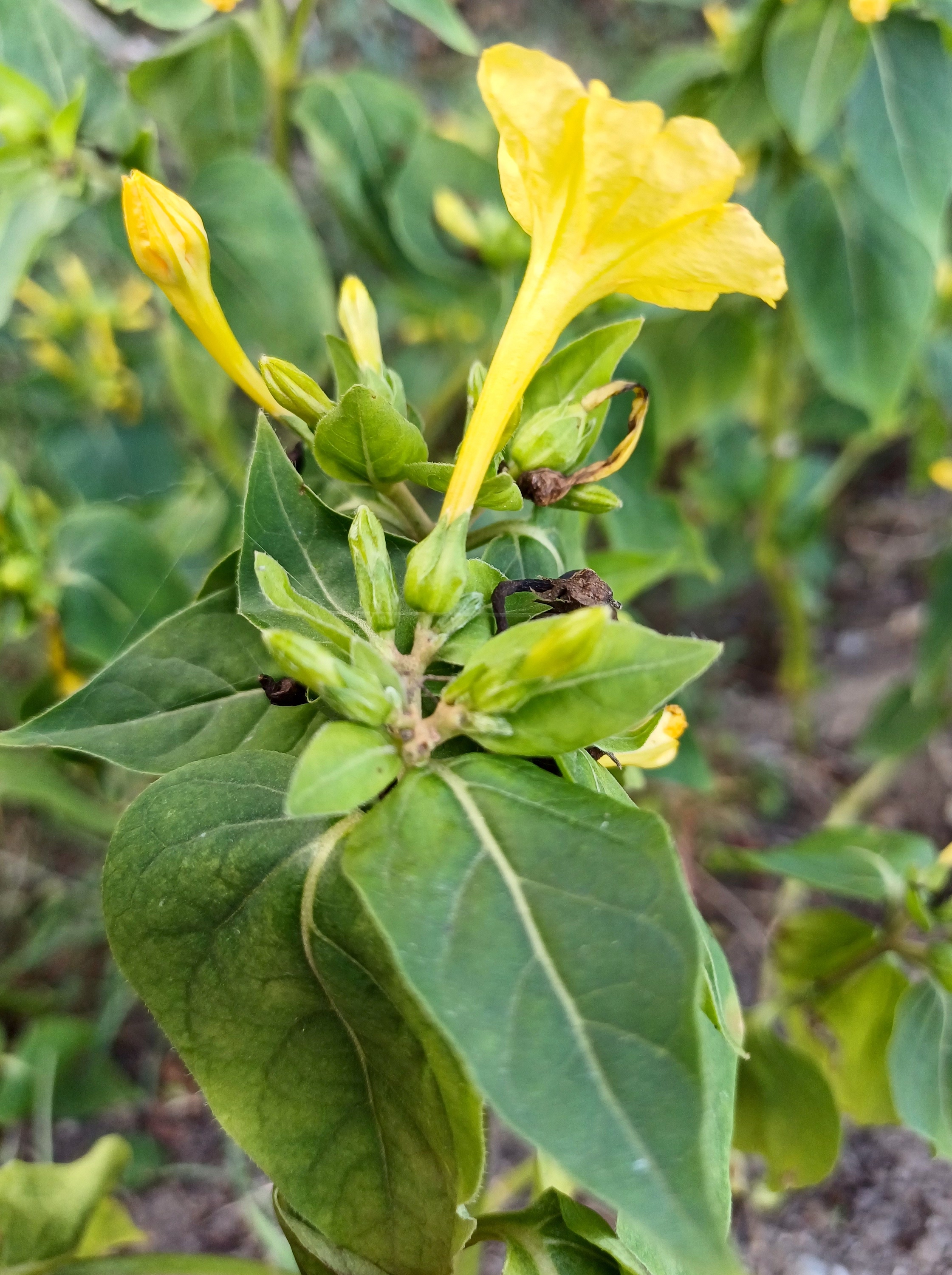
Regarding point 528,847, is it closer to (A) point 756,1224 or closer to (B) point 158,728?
(B) point 158,728

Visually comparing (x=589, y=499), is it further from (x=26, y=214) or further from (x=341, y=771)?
(x=26, y=214)

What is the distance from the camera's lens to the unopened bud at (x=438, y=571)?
467 millimetres

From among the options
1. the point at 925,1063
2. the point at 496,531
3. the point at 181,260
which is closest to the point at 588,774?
the point at 496,531

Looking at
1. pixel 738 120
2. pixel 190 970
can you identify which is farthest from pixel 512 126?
pixel 738 120

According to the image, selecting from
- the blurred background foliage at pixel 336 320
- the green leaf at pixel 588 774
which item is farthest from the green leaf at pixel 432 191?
the green leaf at pixel 588 774

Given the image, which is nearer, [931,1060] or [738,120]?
[931,1060]

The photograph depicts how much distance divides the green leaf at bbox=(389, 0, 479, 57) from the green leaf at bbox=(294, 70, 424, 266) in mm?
262

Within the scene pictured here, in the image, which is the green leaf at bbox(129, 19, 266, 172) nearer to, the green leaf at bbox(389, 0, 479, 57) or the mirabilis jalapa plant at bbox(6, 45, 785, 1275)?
the green leaf at bbox(389, 0, 479, 57)

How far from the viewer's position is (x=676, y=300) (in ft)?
1.69

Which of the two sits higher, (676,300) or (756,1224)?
(676,300)

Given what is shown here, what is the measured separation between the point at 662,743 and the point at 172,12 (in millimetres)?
750

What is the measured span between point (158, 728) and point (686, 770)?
55 cm

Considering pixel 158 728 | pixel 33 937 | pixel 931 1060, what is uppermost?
pixel 158 728

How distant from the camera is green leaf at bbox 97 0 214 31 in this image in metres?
0.77
